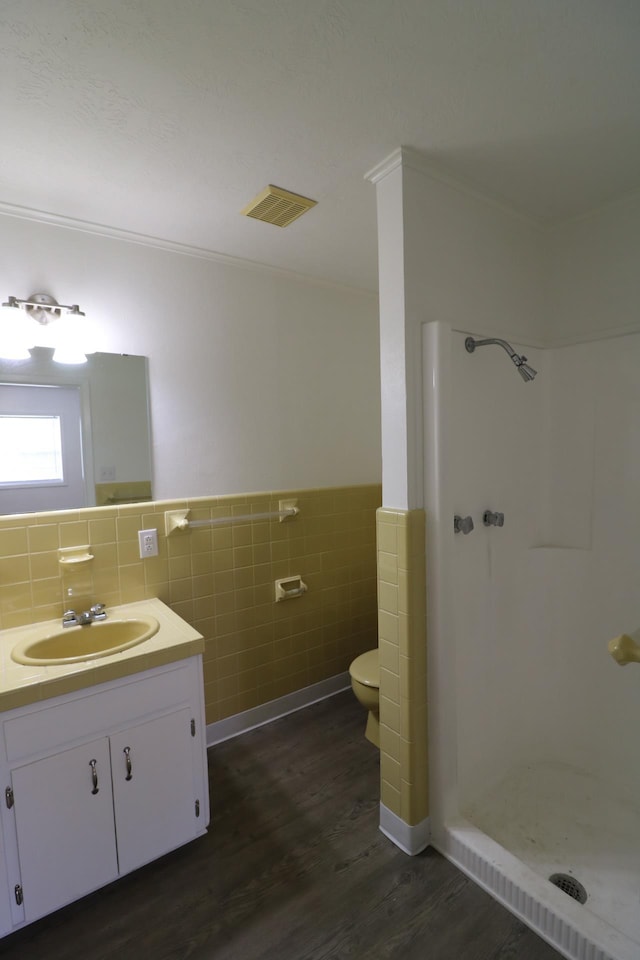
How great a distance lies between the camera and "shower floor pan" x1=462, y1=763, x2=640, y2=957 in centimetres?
147

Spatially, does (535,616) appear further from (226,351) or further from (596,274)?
(226,351)

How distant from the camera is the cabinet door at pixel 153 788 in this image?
1.50m

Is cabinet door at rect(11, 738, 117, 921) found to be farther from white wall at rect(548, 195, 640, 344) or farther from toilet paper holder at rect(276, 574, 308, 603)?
white wall at rect(548, 195, 640, 344)

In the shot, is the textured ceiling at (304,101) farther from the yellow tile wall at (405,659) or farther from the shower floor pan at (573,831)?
the shower floor pan at (573,831)

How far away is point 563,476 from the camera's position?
2.09 m

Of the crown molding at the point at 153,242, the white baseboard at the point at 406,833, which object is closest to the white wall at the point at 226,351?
the crown molding at the point at 153,242

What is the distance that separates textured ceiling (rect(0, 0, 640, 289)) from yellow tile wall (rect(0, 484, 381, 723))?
129 centimetres

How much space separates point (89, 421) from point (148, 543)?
1.94ft

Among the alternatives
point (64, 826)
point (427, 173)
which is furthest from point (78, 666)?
point (427, 173)

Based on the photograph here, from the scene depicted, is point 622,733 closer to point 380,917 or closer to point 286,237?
point 380,917

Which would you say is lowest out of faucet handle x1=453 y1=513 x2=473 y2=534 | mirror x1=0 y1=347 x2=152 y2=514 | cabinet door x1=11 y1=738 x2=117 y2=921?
cabinet door x1=11 y1=738 x2=117 y2=921

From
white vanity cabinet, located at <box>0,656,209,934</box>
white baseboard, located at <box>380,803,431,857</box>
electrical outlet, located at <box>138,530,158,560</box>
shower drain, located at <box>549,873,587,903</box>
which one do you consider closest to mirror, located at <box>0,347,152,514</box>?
electrical outlet, located at <box>138,530,158,560</box>

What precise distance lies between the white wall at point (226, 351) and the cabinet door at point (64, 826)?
112cm

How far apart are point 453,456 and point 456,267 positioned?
2.37ft
